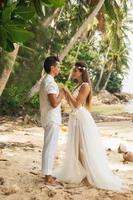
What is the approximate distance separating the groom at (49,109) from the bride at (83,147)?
0.35 m

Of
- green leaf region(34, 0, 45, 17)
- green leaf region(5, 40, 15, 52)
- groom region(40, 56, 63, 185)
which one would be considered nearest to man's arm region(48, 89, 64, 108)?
groom region(40, 56, 63, 185)

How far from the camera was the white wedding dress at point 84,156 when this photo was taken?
6.25 metres

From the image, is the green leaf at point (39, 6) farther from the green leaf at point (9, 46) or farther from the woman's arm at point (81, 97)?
the woman's arm at point (81, 97)

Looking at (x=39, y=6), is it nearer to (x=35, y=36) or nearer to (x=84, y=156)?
(x=84, y=156)

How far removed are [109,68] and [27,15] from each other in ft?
151

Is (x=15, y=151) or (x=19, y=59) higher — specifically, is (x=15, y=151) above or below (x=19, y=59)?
below

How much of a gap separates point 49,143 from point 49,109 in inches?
16.8

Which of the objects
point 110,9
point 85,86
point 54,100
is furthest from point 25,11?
point 110,9

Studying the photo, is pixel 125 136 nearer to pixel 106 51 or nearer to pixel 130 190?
pixel 130 190

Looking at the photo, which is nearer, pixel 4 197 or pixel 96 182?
pixel 4 197

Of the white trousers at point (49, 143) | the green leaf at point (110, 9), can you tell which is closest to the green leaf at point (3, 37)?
the white trousers at point (49, 143)

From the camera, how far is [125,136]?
12.9m

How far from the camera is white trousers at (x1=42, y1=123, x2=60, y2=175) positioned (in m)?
5.93

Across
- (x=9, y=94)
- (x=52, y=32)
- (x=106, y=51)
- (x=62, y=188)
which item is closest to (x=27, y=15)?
(x=62, y=188)
